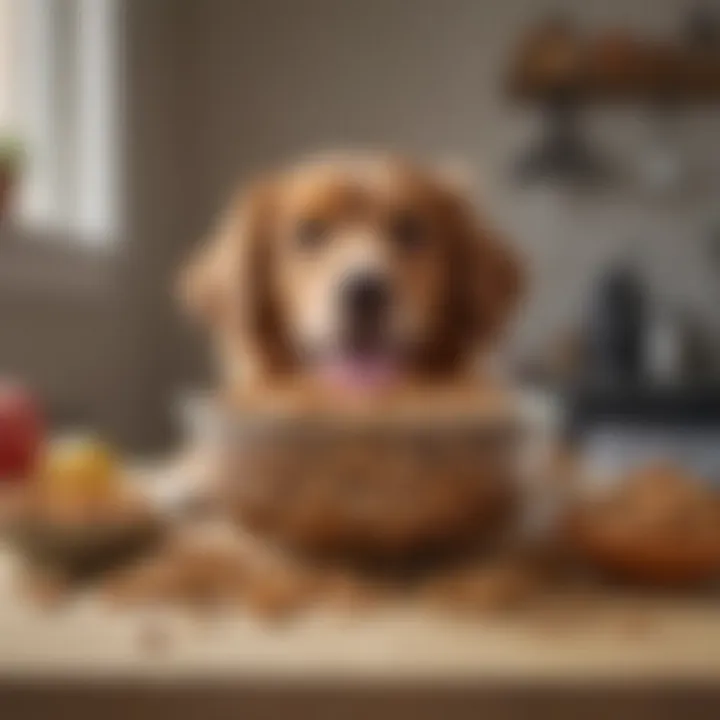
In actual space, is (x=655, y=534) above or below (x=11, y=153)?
below

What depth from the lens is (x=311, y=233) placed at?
0.69 m

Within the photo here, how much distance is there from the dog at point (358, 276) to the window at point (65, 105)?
2.68ft

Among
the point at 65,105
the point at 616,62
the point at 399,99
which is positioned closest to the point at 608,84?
the point at 616,62

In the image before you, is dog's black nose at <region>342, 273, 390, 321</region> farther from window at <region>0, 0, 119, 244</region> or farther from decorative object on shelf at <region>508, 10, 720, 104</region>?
decorative object on shelf at <region>508, 10, 720, 104</region>

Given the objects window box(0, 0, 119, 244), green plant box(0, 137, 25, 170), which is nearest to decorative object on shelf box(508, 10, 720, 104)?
window box(0, 0, 119, 244)

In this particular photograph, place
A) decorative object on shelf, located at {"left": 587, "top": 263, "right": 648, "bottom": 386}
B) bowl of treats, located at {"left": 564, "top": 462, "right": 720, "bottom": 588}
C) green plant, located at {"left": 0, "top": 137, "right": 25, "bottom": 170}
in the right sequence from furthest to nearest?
decorative object on shelf, located at {"left": 587, "top": 263, "right": 648, "bottom": 386}
green plant, located at {"left": 0, "top": 137, "right": 25, "bottom": 170}
bowl of treats, located at {"left": 564, "top": 462, "right": 720, "bottom": 588}

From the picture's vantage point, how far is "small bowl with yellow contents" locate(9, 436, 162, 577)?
42cm

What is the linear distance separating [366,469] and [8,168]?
1.02 metres

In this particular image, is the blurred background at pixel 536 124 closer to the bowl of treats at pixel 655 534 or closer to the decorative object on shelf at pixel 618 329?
the decorative object on shelf at pixel 618 329

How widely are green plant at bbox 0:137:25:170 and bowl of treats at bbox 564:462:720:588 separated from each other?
1.04 m

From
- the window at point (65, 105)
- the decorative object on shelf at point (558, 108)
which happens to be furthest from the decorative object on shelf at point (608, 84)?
the window at point (65, 105)

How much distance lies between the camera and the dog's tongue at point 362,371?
539mm

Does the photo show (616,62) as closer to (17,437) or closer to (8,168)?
(8,168)

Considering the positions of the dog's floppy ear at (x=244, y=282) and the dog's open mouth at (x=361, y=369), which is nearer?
the dog's open mouth at (x=361, y=369)
